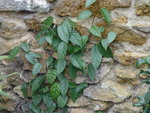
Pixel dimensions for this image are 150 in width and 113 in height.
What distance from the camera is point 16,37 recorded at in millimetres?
2305

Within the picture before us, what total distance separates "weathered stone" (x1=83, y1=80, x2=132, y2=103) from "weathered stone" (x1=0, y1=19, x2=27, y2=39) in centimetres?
64

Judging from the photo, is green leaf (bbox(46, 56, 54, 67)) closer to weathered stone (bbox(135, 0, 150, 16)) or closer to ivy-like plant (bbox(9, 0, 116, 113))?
ivy-like plant (bbox(9, 0, 116, 113))

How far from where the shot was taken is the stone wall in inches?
79.4

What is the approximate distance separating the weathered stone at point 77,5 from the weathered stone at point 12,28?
0.96 ft

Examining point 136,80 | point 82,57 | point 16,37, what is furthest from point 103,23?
point 16,37

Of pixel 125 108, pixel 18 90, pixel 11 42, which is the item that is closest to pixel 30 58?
pixel 11 42

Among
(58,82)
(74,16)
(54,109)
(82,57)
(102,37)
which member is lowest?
(54,109)

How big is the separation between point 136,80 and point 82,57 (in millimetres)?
401

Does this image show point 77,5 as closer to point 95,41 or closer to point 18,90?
point 95,41

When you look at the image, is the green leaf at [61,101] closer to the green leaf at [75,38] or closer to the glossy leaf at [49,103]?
the glossy leaf at [49,103]

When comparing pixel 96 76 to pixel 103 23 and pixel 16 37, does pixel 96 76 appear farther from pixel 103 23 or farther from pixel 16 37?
pixel 16 37

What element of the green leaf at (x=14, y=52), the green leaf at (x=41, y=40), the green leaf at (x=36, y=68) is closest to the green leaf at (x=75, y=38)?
the green leaf at (x=41, y=40)

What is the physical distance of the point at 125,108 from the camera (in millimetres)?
2135

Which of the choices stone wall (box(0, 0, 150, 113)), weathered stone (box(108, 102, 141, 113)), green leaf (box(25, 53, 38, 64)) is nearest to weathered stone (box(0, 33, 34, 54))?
stone wall (box(0, 0, 150, 113))
